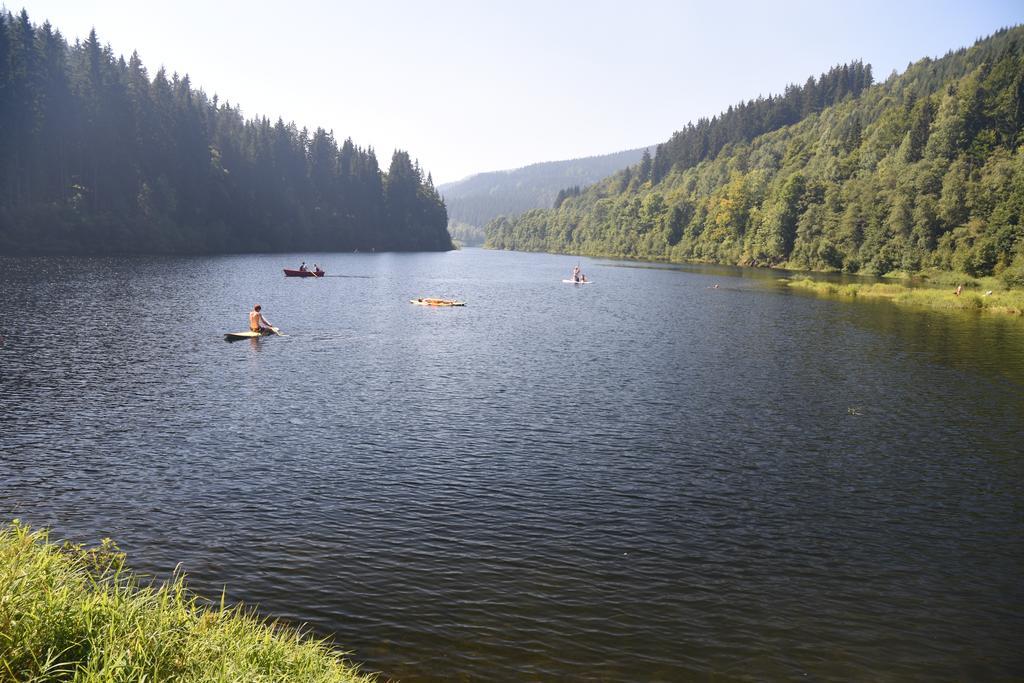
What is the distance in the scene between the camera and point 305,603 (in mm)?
14648

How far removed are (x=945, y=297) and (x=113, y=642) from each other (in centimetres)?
9405

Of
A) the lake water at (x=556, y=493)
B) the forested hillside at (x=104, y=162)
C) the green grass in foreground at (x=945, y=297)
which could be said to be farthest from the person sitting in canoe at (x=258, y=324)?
the forested hillside at (x=104, y=162)

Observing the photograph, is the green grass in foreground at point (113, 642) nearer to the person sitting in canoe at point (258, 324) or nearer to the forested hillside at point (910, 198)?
the person sitting in canoe at point (258, 324)

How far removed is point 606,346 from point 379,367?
704 inches

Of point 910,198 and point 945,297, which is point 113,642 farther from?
point 910,198

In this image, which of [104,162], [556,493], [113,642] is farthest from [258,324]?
[104,162]

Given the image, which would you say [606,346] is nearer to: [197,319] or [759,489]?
[759,489]

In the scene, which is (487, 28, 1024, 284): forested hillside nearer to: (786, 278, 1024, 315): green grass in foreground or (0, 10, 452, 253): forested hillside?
(786, 278, 1024, 315): green grass in foreground

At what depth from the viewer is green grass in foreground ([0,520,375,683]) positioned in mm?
8469

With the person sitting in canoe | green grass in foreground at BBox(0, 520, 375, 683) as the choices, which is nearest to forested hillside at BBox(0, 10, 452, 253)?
the person sitting in canoe

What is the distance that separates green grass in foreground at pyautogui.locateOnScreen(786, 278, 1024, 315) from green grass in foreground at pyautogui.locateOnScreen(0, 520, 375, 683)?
281 feet

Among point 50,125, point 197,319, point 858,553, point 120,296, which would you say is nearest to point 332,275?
point 120,296

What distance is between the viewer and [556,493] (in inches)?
845

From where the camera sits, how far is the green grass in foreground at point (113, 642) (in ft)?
27.8
